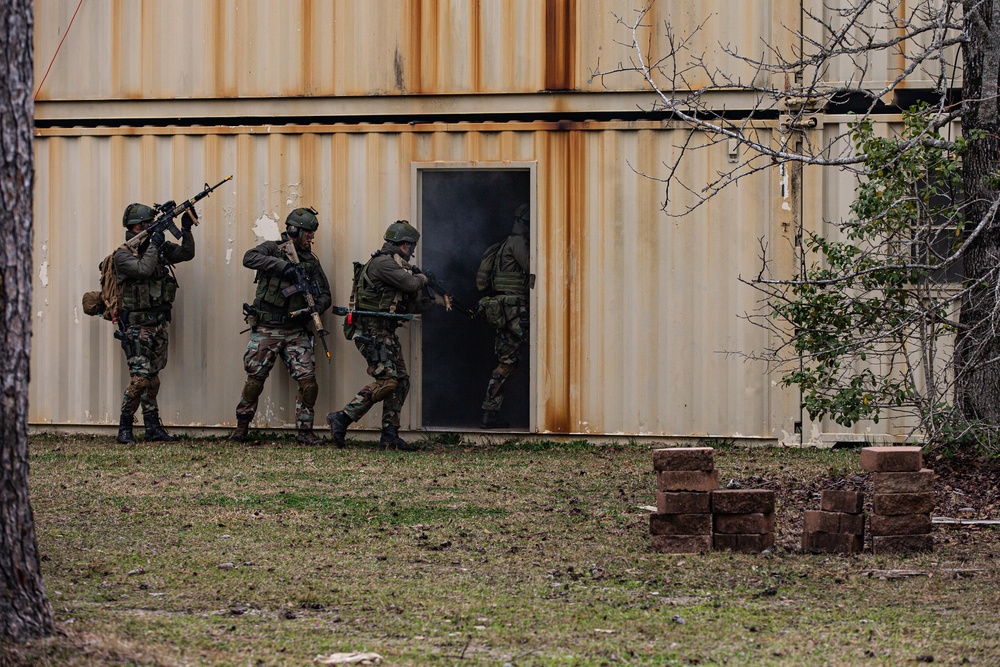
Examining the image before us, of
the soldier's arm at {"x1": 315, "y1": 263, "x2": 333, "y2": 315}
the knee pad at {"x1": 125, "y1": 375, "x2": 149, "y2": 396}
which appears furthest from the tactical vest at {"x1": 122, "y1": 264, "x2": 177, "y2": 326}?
the soldier's arm at {"x1": 315, "y1": 263, "x2": 333, "y2": 315}

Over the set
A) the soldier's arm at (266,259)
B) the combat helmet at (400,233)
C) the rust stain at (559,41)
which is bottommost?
the soldier's arm at (266,259)

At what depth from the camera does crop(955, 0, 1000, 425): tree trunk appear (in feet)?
27.1

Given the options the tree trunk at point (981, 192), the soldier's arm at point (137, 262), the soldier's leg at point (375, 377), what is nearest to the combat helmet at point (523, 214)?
the soldier's leg at point (375, 377)

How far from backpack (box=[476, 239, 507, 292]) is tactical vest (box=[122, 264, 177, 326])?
282cm

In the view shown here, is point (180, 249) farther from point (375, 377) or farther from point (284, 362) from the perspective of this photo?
point (375, 377)

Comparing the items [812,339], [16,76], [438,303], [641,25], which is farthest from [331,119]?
[16,76]

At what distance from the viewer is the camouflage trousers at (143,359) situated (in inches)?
432

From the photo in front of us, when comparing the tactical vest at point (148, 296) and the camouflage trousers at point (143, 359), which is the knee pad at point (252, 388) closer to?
the camouflage trousers at point (143, 359)

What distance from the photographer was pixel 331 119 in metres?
11.3

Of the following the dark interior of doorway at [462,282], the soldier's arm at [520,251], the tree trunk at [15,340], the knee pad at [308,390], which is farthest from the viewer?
the dark interior of doorway at [462,282]

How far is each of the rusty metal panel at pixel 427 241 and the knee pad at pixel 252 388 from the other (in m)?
0.43

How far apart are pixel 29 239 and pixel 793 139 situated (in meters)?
7.66

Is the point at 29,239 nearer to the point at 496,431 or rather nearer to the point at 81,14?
the point at 496,431

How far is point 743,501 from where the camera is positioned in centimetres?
647
